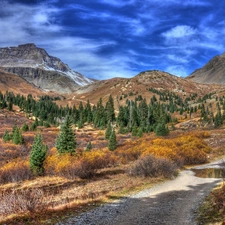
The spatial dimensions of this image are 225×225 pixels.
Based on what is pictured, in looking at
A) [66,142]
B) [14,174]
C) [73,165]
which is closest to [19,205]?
[73,165]

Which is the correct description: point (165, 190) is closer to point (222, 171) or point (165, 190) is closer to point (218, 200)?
point (218, 200)

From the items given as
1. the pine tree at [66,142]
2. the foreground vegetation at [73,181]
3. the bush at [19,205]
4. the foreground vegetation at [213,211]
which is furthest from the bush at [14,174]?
the foreground vegetation at [213,211]

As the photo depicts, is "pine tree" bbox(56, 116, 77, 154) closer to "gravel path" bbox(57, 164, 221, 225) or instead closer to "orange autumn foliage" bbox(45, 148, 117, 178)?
"orange autumn foliage" bbox(45, 148, 117, 178)

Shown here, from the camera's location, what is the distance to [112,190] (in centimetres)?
1859

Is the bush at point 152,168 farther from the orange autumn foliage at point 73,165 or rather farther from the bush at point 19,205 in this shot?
the bush at point 19,205

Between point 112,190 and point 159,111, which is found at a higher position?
point 159,111

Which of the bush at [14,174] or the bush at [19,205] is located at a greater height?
the bush at [19,205]

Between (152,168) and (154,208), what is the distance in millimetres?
9069

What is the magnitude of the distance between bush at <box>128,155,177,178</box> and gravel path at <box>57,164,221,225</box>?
2736 mm

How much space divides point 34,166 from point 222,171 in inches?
773

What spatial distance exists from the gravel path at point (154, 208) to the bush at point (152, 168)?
274cm

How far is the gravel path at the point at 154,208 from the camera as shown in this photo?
12.1 meters

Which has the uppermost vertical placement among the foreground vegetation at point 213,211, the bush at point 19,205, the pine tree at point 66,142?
the pine tree at point 66,142

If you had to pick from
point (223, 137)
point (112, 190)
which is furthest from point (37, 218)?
point (223, 137)
